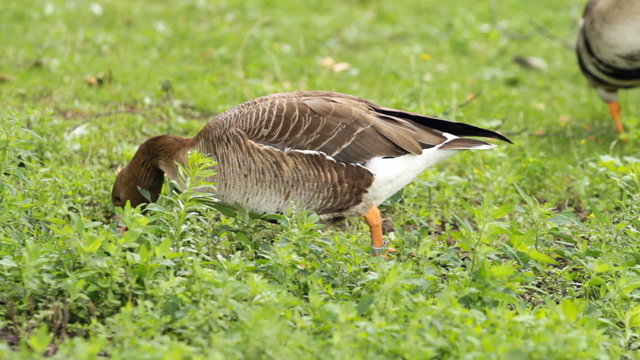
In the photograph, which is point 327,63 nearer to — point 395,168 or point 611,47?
point 611,47

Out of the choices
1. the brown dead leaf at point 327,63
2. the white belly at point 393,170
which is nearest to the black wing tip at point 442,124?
the white belly at point 393,170

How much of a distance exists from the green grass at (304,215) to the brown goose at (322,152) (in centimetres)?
19

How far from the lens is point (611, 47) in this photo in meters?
7.43

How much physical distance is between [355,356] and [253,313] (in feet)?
1.44

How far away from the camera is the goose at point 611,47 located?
7.25 m

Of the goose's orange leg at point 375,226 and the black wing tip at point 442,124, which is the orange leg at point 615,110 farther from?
the goose's orange leg at point 375,226

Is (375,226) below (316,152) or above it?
below

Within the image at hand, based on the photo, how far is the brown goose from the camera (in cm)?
500

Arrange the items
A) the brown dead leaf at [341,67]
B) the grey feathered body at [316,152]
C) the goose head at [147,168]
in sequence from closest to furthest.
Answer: the grey feathered body at [316,152]
the goose head at [147,168]
the brown dead leaf at [341,67]

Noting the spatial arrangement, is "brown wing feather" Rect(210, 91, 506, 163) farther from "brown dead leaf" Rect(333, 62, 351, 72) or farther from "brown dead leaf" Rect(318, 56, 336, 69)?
"brown dead leaf" Rect(318, 56, 336, 69)

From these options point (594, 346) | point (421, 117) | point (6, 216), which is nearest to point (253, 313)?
point (594, 346)

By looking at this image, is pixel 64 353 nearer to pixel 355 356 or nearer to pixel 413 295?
pixel 355 356

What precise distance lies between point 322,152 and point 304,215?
2.38 feet

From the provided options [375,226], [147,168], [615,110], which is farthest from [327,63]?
[375,226]
